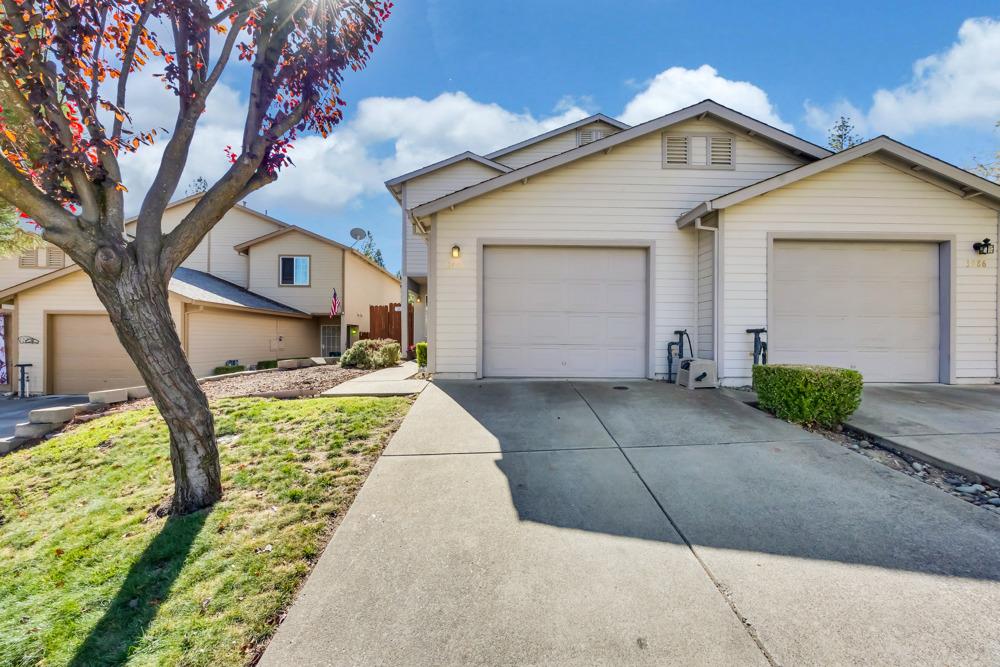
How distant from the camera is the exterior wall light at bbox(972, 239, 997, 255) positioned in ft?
20.6

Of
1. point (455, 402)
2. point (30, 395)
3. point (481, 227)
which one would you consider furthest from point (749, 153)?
point (30, 395)

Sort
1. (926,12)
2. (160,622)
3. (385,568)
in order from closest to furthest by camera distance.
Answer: (160,622), (385,568), (926,12)

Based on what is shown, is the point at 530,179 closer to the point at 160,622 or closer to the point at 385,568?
the point at 385,568

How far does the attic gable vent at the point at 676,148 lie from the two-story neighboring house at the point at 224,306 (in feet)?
39.4

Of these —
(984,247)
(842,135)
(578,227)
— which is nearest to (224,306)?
(578,227)

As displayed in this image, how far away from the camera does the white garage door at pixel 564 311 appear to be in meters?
7.03

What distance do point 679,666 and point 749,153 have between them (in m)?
8.48

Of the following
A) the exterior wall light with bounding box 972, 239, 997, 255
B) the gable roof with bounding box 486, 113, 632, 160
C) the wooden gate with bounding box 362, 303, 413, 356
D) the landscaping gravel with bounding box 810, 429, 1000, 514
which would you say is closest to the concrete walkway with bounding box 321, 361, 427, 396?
the landscaping gravel with bounding box 810, 429, 1000, 514

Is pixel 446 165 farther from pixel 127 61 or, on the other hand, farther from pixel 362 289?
pixel 127 61

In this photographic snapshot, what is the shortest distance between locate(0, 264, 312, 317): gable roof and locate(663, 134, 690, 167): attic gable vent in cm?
1199

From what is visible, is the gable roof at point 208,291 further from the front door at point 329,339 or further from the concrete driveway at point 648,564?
the concrete driveway at point 648,564

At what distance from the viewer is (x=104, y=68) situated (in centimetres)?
336

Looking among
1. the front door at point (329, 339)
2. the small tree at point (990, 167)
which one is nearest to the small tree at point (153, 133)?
the front door at point (329, 339)

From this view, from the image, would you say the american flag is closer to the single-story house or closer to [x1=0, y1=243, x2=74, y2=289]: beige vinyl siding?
the single-story house
